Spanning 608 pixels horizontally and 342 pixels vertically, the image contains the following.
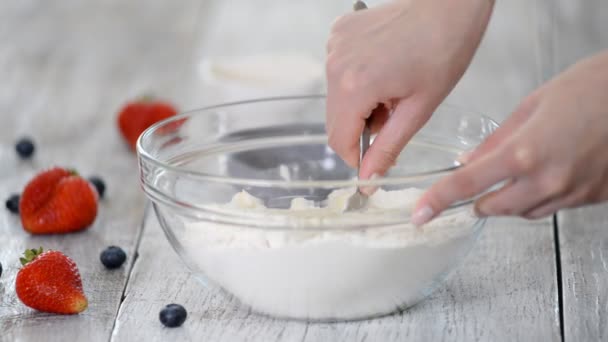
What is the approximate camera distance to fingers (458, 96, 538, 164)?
39.8 inches

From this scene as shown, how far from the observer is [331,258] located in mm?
1114

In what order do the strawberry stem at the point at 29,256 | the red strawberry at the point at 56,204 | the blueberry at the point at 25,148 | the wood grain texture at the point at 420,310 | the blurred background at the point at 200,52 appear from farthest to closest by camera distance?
the blurred background at the point at 200,52 → the blueberry at the point at 25,148 → the red strawberry at the point at 56,204 → the strawberry stem at the point at 29,256 → the wood grain texture at the point at 420,310

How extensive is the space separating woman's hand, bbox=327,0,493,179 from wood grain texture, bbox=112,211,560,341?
210 mm

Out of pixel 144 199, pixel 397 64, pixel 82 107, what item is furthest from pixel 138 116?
pixel 397 64

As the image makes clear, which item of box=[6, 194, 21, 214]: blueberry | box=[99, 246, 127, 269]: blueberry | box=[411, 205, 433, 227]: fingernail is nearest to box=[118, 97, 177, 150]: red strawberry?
box=[6, 194, 21, 214]: blueberry

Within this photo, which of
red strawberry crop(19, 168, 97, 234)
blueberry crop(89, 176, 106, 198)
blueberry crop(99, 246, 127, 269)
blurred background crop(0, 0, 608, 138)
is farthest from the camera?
blurred background crop(0, 0, 608, 138)

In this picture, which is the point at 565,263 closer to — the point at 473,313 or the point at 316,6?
the point at 473,313

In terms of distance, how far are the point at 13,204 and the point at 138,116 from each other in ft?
1.56

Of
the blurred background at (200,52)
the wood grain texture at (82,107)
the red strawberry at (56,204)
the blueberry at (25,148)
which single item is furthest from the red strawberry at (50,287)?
the blurred background at (200,52)

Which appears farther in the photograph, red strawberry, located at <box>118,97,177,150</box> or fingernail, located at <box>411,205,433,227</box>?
red strawberry, located at <box>118,97,177,150</box>

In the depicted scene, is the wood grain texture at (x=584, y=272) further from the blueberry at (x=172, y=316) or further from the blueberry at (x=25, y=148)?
the blueberry at (x=25, y=148)

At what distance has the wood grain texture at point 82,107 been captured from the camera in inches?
51.7

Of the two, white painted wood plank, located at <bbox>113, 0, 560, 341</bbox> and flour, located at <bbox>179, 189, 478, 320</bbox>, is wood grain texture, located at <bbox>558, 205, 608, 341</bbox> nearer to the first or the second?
white painted wood plank, located at <bbox>113, 0, 560, 341</bbox>

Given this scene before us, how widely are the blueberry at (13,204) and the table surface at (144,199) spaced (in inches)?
0.5
